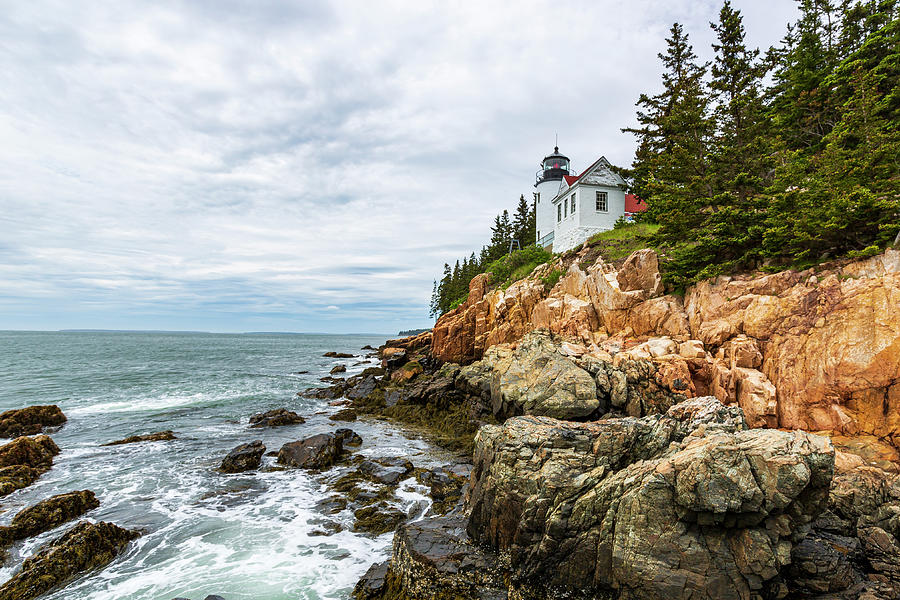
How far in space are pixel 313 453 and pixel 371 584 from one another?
8.06 meters

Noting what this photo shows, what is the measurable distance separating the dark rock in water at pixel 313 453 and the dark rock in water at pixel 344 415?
19.9 feet

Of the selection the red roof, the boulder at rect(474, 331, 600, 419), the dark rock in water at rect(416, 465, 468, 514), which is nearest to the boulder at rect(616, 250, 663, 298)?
the boulder at rect(474, 331, 600, 419)

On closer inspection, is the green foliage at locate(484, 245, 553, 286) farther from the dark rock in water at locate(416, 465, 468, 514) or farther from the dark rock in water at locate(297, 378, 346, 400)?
the dark rock in water at locate(416, 465, 468, 514)

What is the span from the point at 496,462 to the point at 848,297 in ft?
36.7

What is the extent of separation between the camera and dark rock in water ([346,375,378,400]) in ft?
89.6

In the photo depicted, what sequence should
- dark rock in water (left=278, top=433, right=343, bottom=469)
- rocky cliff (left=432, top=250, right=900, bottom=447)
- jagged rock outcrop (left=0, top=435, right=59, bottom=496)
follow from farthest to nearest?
dark rock in water (left=278, top=433, right=343, bottom=469)
jagged rock outcrop (left=0, top=435, right=59, bottom=496)
rocky cliff (left=432, top=250, right=900, bottom=447)

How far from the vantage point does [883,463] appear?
9.35m

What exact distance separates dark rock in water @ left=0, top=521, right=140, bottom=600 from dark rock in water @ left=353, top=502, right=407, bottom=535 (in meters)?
5.49

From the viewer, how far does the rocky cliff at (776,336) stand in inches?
398

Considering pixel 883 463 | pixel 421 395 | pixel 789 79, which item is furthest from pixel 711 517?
pixel 789 79

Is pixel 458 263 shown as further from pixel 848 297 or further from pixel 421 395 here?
pixel 848 297

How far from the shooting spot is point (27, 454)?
13953 millimetres

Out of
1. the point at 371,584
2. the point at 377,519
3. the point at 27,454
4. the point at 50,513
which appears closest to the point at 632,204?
the point at 377,519

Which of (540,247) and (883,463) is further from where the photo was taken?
(540,247)
